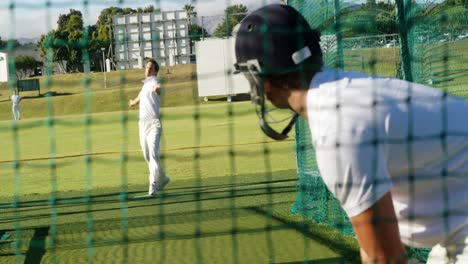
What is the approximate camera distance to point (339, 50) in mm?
6707

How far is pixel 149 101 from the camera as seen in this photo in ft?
31.0

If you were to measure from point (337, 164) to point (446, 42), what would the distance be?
5.16 m

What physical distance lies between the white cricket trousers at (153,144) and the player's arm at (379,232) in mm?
7816

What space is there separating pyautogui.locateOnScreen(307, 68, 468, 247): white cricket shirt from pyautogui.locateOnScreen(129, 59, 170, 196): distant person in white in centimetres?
730

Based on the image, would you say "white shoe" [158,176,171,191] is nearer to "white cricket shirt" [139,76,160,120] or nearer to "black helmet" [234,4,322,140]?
"white cricket shirt" [139,76,160,120]

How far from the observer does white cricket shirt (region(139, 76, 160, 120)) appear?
935 centimetres

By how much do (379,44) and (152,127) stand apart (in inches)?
161

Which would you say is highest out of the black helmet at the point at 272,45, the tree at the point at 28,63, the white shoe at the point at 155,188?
the tree at the point at 28,63

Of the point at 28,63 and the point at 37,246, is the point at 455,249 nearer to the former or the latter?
the point at 28,63

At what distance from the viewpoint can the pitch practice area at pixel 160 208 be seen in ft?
15.7

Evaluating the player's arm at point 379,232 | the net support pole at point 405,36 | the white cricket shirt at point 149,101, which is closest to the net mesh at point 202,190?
the net support pole at point 405,36

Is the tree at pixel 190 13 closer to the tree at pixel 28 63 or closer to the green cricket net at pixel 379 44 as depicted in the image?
the tree at pixel 28 63

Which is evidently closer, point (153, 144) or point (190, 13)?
point (190, 13)

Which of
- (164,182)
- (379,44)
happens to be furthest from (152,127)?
(379,44)
